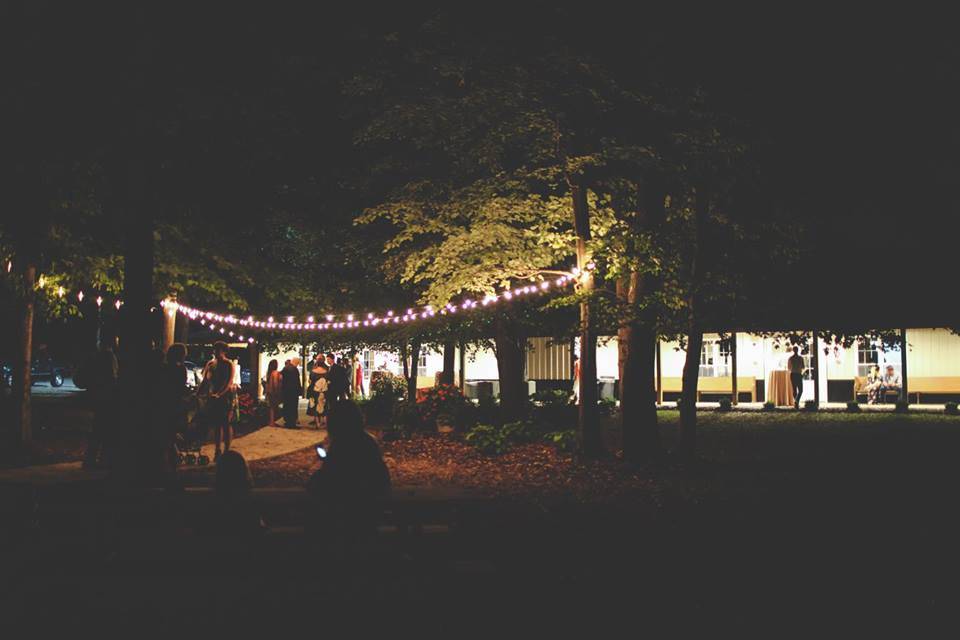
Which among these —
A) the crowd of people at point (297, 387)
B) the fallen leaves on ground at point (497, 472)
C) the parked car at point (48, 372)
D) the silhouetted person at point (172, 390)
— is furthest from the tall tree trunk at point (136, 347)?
the parked car at point (48, 372)

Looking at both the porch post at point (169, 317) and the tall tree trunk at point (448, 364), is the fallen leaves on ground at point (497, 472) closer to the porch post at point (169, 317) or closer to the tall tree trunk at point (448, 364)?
the porch post at point (169, 317)

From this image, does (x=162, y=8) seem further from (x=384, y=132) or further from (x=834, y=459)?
(x=834, y=459)

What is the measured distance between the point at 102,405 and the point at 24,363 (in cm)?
285

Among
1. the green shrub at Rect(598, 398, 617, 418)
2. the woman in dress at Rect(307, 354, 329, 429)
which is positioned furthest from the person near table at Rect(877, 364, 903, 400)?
the woman in dress at Rect(307, 354, 329, 429)

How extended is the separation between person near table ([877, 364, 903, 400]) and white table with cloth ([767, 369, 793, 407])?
2.85m

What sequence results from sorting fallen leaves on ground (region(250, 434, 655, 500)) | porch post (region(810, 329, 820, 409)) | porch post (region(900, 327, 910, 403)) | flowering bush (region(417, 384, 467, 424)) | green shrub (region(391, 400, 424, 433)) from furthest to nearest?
1. porch post (region(810, 329, 820, 409))
2. porch post (region(900, 327, 910, 403))
3. flowering bush (region(417, 384, 467, 424))
4. green shrub (region(391, 400, 424, 433))
5. fallen leaves on ground (region(250, 434, 655, 500))

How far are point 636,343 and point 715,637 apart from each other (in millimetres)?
8483

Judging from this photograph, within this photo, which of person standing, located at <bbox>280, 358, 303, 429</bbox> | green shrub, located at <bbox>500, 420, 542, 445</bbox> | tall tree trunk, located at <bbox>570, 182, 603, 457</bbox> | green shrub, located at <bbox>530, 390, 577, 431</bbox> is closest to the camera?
tall tree trunk, located at <bbox>570, 182, 603, 457</bbox>

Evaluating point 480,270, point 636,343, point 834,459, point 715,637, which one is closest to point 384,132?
point 480,270

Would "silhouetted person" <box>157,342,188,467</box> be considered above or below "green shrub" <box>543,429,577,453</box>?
above

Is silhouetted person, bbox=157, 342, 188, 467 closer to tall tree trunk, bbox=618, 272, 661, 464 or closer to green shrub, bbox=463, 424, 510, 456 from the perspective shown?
green shrub, bbox=463, 424, 510, 456

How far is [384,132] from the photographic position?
1422cm

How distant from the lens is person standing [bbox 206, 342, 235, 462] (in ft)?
Result: 42.2

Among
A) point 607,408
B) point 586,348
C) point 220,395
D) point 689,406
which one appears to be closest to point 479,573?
point 689,406
